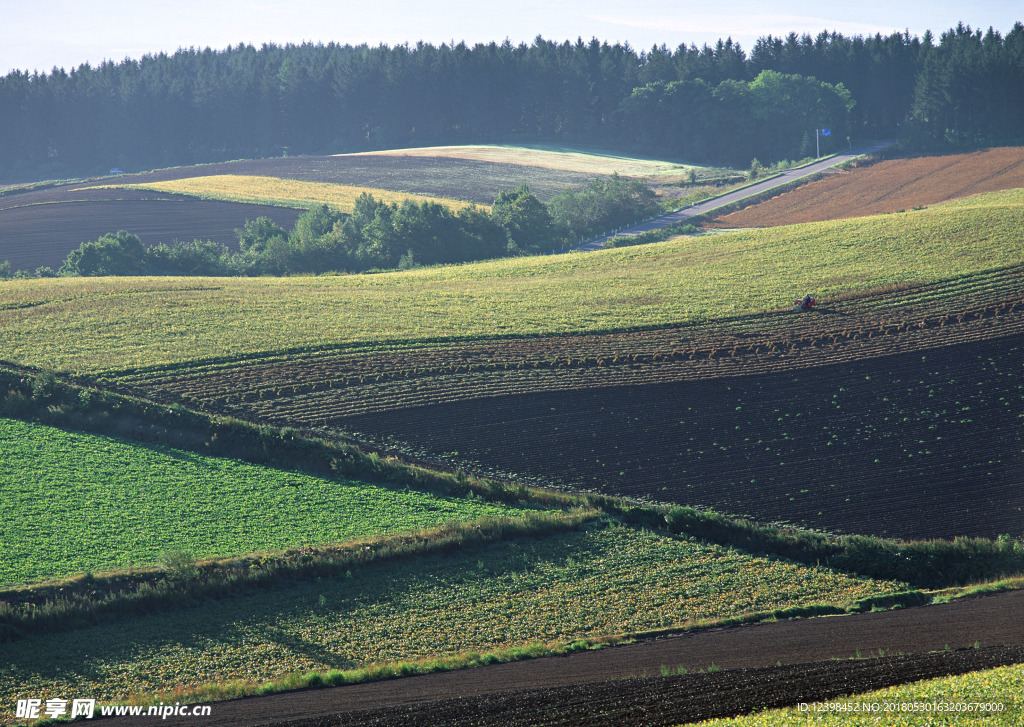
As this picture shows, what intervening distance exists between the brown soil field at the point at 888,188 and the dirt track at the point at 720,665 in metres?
64.8

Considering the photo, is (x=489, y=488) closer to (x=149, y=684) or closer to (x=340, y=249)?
(x=149, y=684)

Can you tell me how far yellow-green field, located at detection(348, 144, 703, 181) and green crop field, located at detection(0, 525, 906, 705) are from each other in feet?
301

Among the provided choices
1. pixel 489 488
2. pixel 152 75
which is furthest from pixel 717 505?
pixel 152 75

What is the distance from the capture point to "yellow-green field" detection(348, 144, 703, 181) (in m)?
120

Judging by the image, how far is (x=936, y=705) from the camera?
14.8 m

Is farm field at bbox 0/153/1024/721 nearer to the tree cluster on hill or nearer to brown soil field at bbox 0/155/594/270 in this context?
the tree cluster on hill

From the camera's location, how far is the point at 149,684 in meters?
20.9

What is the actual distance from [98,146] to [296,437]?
13550 centimetres

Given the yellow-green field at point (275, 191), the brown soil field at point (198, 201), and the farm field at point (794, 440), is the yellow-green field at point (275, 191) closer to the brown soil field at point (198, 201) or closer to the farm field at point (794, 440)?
the brown soil field at point (198, 201)

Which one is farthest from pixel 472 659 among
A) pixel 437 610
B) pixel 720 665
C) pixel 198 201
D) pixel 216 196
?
pixel 216 196

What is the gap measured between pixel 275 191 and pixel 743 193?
5501cm

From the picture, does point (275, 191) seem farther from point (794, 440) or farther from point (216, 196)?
point (794, 440)

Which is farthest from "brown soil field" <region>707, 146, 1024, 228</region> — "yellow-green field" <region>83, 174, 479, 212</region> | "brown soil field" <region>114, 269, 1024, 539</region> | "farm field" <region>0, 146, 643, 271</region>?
"brown soil field" <region>114, 269, 1024, 539</region>

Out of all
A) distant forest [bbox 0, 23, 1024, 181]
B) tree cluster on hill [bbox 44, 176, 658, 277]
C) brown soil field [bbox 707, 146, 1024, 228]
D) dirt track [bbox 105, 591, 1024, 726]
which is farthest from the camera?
distant forest [bbox 0, 23, 1024, 181]
